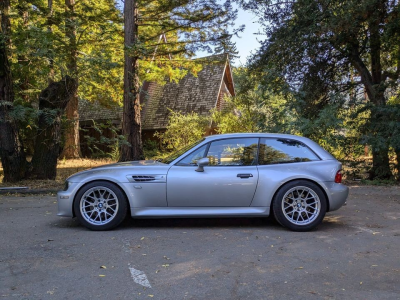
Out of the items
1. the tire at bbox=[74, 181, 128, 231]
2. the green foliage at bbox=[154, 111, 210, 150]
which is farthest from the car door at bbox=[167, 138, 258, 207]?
the green foliage at bbox=[154, 111, 210, 150]

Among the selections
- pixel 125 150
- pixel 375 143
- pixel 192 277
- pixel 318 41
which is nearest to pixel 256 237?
pixel 192 277

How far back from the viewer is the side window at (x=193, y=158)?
6014 mm

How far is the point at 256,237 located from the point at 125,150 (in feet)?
28.8

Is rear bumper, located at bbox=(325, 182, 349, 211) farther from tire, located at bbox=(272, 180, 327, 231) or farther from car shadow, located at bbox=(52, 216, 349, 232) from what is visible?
car shadow, located at bbox=(52, 216, 349, 232)

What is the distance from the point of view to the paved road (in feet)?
12.0

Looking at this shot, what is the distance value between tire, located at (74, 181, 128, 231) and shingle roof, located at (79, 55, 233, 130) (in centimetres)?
1807

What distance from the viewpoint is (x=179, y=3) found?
43.0 feet

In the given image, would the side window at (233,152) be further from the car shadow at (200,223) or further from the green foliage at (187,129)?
the green foliage at (187,129)

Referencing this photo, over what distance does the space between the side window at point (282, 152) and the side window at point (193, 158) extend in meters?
0.92

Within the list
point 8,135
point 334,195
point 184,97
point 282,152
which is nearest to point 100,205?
point 282,152

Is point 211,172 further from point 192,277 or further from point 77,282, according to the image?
point 77,282

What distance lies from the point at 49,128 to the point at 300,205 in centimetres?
815

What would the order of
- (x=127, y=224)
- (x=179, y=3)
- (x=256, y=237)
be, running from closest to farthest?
(x=256, y=237) < (x=127, y=224) < (x=179, y=3)

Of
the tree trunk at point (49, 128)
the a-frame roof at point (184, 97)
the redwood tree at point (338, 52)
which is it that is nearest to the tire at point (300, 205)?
the redwood tree at point (338, 52)
